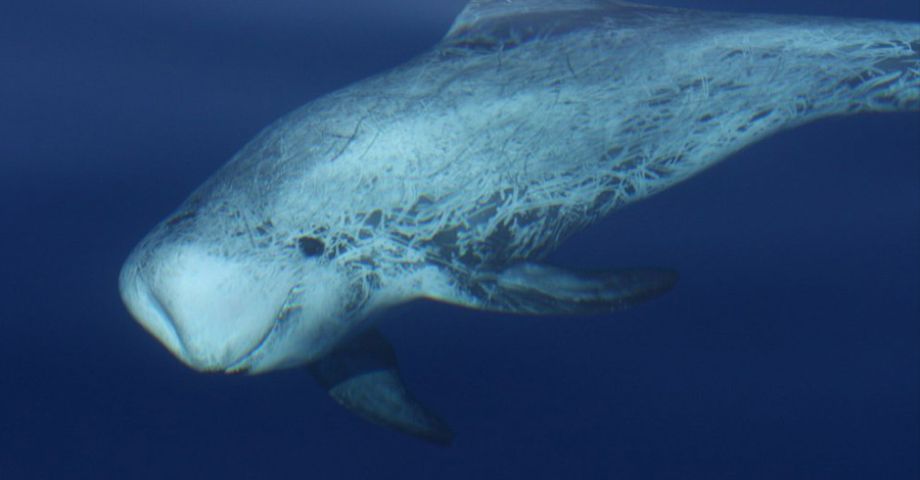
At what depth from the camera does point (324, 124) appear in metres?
4.54

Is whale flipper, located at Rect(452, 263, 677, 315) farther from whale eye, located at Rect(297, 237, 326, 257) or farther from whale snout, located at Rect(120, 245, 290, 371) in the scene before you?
whale snout, located at Rect(120, 245, 290, 371)

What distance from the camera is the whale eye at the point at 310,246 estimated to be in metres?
4.26

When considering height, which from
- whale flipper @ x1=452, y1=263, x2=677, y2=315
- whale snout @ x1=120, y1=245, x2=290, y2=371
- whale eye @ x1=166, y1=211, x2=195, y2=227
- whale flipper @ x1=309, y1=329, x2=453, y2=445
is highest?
whale eye @ x1=166, y1=211, x2=195, y2=227

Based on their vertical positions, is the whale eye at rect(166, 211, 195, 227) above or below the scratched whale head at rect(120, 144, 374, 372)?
above

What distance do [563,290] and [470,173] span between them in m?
0.87

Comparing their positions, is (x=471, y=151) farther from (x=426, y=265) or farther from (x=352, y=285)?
(x=352, y=285)

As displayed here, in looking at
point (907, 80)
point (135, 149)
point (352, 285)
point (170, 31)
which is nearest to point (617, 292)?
point (352, 285)

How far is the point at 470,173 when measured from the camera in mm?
4551

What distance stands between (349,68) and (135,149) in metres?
1.81

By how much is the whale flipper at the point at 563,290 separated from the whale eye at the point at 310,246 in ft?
2.69

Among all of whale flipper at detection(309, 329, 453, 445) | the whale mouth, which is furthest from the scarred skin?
whale flipper at detection(309, 329, 453, 445)

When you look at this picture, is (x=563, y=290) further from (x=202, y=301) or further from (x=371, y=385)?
(x=202, y=301)

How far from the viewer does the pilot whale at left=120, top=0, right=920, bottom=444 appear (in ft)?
13.6

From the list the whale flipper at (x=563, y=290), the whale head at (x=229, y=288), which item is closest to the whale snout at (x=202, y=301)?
the whale head at (x=229, y=288)
